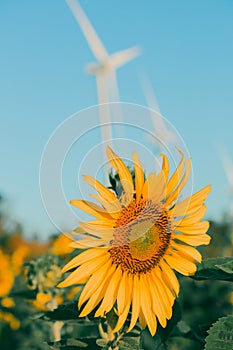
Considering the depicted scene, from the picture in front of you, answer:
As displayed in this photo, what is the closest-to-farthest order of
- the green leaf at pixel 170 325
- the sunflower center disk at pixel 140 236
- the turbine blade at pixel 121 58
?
the sunflower center disk at pixel 140 236 < the green leaf at pixel 170 325 < the turbine blade at pixel 121 58

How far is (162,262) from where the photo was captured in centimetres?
233

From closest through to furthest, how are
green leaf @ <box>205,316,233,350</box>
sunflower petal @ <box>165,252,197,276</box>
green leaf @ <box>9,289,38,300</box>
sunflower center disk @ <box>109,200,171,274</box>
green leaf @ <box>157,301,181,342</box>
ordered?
green leaf @ <box>205,316,233,350</box>, sunflower petal @ <box>165,252,197,276</box>, sunflower center disk @ <box>109,200,171,274</box>, green leaf @ <box>157,301,181,342</box>, green leaf @ <box>9,289,38,300</box>

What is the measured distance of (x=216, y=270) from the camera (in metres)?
2.15

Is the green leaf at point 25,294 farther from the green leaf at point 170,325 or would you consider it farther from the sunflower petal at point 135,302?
the sunflower petal at point 135,302

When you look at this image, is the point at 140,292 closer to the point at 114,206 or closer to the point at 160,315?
the point at 160,315

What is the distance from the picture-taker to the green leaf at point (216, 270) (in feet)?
6.73

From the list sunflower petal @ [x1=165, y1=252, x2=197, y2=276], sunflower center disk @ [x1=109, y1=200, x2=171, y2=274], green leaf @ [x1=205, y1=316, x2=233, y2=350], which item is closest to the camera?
green leaf @ [x1=205, y1=316, x2=233, y2=350]

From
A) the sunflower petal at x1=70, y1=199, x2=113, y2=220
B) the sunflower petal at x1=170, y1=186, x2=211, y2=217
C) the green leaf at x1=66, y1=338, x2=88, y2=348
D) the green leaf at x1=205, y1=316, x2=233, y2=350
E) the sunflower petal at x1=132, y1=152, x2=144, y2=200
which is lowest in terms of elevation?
the green leaf at x1=66, y1=338, x2=88, y2=348

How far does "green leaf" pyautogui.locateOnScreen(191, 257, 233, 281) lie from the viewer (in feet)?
6.73

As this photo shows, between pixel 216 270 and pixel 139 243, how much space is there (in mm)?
328

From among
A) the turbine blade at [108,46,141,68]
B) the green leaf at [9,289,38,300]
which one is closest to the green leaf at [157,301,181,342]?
the green leaf at [9,289,38,300]

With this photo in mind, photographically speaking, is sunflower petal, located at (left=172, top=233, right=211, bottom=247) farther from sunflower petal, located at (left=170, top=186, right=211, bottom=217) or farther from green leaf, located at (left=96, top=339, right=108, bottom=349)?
green leaf, located at (left=96, top=339, right=108, bottom=349)

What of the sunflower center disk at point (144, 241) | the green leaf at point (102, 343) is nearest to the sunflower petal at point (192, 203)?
the sunflower center disk at point (144, 241)

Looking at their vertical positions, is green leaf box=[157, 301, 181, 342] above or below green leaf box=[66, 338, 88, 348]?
above
